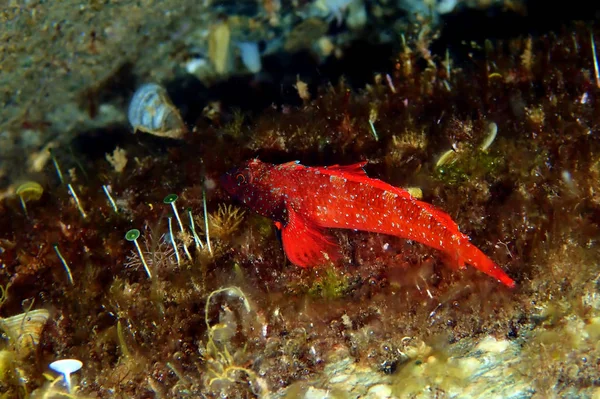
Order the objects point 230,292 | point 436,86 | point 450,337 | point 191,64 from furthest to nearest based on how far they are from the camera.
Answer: point 191,64
point 436,86
point 230,292
point 450,337

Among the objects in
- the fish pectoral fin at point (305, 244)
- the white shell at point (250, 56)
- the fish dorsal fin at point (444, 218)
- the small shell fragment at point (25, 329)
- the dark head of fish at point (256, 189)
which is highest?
the white shell at point (250, 56)

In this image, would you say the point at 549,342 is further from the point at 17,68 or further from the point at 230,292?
the point at 17,68

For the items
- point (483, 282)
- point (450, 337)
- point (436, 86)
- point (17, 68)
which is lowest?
point (450, 337)

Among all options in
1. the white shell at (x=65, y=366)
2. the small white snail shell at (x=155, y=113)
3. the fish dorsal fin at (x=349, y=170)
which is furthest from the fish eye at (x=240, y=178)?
the small white snail shell at (x=155, y=113)

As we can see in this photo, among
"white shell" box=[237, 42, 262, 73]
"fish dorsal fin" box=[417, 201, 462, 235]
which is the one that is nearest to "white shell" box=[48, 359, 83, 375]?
"fish dorsal fin" box=[417, 201, 462, 235]

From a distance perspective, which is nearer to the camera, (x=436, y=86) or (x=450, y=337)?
(x=450, y=337)

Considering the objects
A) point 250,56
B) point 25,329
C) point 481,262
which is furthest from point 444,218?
point 250,56

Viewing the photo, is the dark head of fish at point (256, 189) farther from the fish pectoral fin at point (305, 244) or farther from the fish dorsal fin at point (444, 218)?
the fish dorsal fin at point (444, 218)

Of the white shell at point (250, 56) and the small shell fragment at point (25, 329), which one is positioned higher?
the white shell at point (250, 56)

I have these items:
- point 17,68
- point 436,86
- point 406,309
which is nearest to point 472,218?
point 406,309
